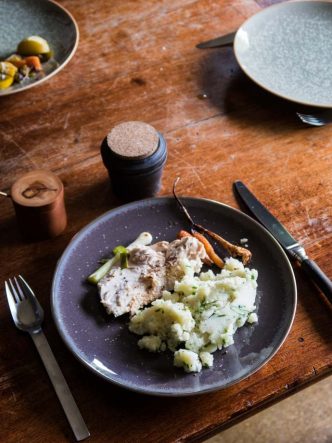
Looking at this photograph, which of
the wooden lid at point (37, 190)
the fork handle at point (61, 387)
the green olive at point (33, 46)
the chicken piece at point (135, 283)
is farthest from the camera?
the green olive at point (33, 46)

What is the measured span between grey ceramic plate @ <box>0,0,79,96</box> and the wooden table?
6 cm

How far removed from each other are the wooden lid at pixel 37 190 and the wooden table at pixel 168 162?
116 millimetres

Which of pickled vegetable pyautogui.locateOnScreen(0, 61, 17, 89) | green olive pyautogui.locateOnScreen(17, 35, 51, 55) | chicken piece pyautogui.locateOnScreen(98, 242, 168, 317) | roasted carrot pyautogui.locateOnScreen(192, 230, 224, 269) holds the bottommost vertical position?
roasted carrot pyautogui.locateOnScreen(192, 230, 224, 269)

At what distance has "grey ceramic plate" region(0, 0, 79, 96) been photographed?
1.74m

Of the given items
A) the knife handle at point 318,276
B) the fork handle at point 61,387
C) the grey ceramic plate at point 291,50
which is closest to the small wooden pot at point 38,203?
the fork handle at point 61,387

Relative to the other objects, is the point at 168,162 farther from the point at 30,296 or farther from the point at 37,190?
the point at 30,296

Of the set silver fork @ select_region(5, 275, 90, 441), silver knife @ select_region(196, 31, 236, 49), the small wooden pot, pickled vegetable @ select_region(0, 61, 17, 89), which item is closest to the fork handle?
silver fork @ select_region(5, 275, 90, 441)

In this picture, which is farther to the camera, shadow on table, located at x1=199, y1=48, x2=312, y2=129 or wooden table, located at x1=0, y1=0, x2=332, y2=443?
shadow on table, located at x1=199, y1=48, x2=312, y2=129

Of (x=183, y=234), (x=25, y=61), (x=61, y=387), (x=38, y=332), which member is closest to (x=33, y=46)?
(x=25, y=61)

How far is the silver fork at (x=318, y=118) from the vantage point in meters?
1.59

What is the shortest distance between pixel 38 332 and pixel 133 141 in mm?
466

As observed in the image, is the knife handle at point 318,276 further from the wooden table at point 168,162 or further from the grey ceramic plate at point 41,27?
the grey ceramic plate at point 41,27

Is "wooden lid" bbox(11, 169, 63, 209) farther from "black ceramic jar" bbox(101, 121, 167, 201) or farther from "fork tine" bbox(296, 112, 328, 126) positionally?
"fork tine" bbox(296, 112, 328, 126)

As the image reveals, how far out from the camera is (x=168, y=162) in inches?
59.4
